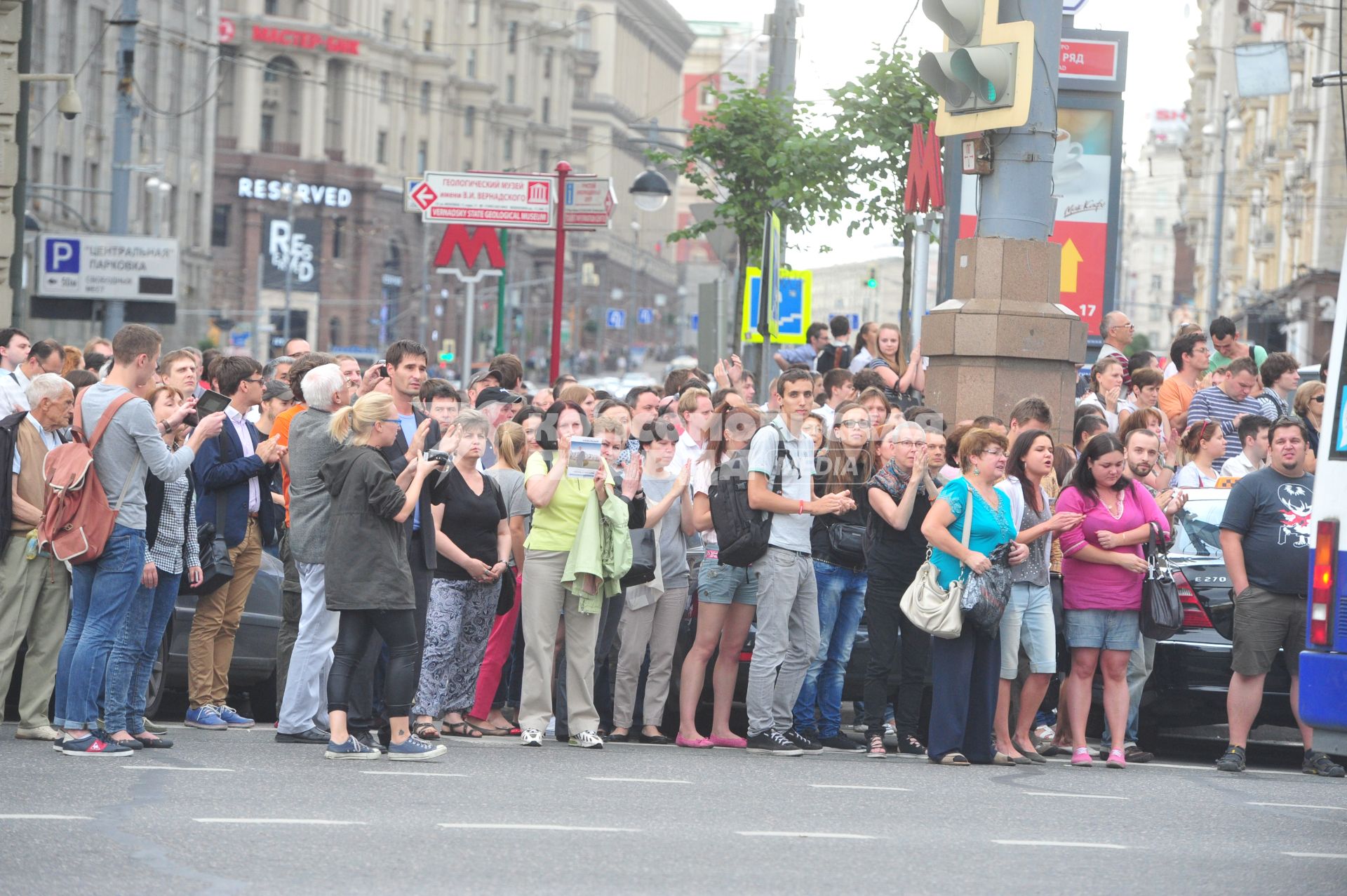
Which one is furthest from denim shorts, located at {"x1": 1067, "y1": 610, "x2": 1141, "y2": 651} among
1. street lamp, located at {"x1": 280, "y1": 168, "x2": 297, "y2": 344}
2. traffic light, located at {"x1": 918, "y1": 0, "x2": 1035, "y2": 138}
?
street lamp, located at {"x1": 280, "y1": 168, "x2": 297, "y2": 344}

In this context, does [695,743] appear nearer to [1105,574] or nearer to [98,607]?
[1105,574]

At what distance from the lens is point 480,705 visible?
11.4 meters

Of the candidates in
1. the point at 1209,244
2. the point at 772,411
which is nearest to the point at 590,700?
the point at 772,411

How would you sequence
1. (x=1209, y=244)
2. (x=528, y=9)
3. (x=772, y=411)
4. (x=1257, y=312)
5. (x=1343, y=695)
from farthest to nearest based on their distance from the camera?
1. (x=528, y=9)
2. (x=1209, y=244)
3. (x=1257, y=312)
4. (x=772, y=411)
5. (x=1343, y=695)

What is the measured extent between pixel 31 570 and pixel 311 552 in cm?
148

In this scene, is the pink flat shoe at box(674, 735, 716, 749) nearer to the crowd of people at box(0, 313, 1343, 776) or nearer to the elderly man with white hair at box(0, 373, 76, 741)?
the crowd of people at box(0, 313, 1343, 776)

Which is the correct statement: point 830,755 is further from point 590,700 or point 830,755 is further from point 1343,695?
point 1343,695

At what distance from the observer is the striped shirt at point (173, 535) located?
399 inches

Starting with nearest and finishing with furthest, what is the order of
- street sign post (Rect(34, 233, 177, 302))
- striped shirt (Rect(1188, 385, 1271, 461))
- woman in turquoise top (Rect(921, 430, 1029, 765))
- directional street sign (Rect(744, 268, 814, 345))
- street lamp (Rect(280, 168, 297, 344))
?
woman in turquoise top (Rect(921, 430, 1029, 765))
striped shirt (Rect(1188, 385, 1271, 461))
directional street sign (Rect(744, 268, 814, 345))
street sign post (Rect(34, 233, 177, 302))
street lamp (Rect(280, 168, 297, 344))

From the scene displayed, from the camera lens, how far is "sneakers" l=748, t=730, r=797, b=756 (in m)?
10.8

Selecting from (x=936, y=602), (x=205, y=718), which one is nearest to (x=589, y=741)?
(x=936, y=602)

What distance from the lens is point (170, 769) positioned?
9422mm

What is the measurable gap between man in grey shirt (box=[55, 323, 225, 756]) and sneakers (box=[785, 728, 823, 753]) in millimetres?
3531

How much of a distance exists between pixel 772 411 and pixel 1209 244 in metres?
88.1
